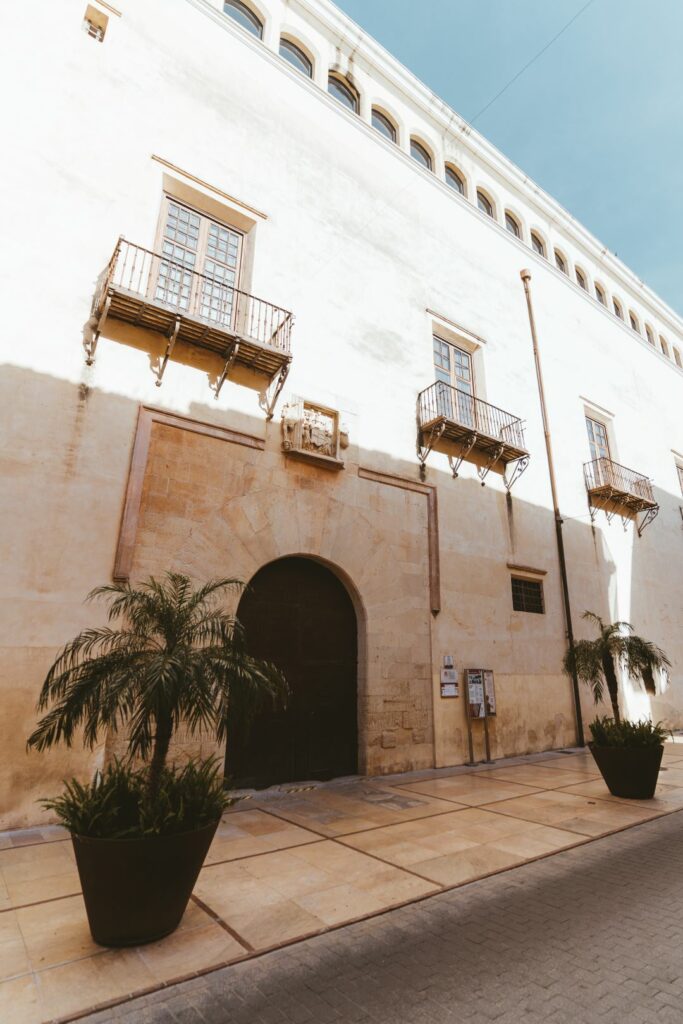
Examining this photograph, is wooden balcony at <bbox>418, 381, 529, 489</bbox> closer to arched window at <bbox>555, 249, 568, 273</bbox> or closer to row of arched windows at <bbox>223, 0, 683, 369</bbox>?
row of arched windows at <bbox>223, 0, 683, 369</bbox>

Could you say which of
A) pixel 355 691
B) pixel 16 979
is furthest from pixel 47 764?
pixel 355 691

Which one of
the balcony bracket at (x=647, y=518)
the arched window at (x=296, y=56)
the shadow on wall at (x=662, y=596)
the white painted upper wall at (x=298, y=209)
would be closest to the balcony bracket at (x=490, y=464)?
the white painted upper wall at (x=298, y=209)

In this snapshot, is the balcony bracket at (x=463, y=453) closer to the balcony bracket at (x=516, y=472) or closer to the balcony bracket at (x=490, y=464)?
the balcony bracket at (x=490, y=464)

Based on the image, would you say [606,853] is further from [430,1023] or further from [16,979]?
[16,979]

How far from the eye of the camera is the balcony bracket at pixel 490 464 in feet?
40.6

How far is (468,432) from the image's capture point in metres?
11.7

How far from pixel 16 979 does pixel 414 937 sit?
2424 mm

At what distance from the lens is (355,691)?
943 centimetres

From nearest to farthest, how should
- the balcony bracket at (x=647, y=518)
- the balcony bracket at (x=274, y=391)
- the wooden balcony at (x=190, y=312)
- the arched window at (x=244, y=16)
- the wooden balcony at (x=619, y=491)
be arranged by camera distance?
the wooden balcony at (x=190, y=312) < the balcony bracket at (x=274, y=391) < the arched window at (x=244, y=16) < the wooden balcony at (x=619, y=491) < the balcony bracket at (x=647, y=518)

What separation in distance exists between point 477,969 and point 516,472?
36.8 ft

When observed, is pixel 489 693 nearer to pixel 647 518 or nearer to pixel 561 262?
pixel 647 518

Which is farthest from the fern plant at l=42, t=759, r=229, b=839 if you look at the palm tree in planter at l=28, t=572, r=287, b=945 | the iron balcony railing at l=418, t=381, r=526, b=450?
the iron balcony railing at l=418, t=381, r=526, b=450

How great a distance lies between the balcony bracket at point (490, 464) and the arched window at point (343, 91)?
31.4 ft

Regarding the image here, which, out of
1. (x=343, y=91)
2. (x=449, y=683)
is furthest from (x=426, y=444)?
(x=343, y=91)
